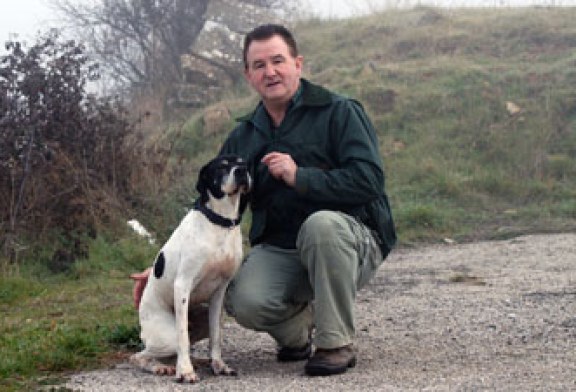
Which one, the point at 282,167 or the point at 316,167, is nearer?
the point at 282,167

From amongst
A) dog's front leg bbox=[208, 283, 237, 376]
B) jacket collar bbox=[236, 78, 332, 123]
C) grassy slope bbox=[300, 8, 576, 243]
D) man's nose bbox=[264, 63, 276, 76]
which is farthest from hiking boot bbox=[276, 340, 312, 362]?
grassy slope bbox=[300, 8, 576, 243]

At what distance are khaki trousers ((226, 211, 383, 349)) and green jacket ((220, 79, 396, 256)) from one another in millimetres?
92

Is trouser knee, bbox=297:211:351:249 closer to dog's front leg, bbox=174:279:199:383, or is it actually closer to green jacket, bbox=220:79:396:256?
green jacket, bbox=220:79:396:256

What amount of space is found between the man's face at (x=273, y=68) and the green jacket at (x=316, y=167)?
102 millimetres

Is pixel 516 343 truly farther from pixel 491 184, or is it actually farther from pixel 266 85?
pixel 491 184

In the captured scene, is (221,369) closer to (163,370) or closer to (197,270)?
(163,370)

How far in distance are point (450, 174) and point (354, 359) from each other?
293 inches

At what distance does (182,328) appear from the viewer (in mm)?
3805

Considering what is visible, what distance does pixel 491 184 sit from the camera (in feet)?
35.3

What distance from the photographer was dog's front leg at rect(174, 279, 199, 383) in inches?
148

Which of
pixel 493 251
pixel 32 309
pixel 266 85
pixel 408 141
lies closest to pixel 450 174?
pixel 408 141

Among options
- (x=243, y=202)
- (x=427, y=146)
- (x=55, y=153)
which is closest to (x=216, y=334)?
(x=243, y=202)

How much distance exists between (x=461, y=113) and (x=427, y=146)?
42.7 inches

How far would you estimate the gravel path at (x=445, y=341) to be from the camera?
11.6ft
